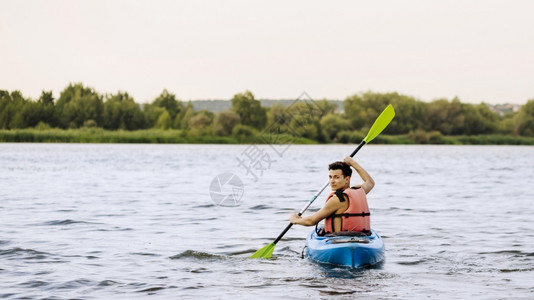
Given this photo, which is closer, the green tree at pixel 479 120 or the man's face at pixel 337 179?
the man's face at pixel 337 179

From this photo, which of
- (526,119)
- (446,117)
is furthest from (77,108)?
(526,119)

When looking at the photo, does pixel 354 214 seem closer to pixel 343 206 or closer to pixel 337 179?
pixel 343 206

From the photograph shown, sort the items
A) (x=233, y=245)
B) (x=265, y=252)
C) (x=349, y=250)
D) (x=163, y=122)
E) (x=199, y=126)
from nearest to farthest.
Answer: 1. (x=349, y=250)
2. (x=265, y=252)
3. (x=233, y=245)
4. (x=199, y=126)
5. (x=163, y=122)

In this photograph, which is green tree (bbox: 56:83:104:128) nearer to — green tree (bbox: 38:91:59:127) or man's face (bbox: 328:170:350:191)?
green tree (bbox: 38:91:59:127)

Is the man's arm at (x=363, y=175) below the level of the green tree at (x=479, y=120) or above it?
below

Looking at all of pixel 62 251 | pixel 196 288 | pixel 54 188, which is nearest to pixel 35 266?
pixel 62 251

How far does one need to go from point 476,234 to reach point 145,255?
5.65 m

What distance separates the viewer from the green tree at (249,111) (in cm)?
8350

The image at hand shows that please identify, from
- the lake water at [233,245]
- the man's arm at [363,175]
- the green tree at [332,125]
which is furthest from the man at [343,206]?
the green tree at [332,125]

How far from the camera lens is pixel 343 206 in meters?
8.17

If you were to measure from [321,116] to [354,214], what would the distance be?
7512 centimetres

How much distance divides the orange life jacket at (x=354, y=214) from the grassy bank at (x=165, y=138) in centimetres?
5327

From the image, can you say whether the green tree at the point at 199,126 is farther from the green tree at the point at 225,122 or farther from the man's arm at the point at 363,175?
the man's arm at the point at 363,175

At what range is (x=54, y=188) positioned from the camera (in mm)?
20703
